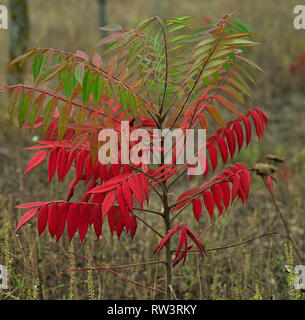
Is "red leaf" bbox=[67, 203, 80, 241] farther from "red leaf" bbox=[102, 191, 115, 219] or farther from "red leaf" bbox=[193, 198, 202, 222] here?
"red leaf" bbox=[193, 198, 202, 222]

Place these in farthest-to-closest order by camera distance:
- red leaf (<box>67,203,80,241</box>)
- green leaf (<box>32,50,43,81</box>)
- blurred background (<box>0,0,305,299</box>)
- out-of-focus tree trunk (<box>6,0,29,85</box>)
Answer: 1. out-of-focus tree trunk (<box>6,0,29,85</box>)
2. blurred background (<box>0,0,305,299</box>)
3. red leaf (<box>67,203,80,241</box>)
4. green leaf (<box>32,50,43,81</box>)

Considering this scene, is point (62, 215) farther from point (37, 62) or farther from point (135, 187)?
point (37, 62)

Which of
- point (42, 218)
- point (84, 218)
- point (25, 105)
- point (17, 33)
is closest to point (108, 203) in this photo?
point (84, 218)

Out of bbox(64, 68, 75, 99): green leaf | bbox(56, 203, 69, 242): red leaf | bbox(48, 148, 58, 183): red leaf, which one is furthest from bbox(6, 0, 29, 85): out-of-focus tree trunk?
bbox(64, 68, 75, 99): green leaf

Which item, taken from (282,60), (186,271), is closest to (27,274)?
(186,271)

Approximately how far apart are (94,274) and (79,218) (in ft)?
3.81

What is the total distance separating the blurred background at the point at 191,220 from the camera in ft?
8.70

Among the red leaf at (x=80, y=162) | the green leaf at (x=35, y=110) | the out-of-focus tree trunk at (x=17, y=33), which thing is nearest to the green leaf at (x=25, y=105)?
the green leaf at (x=35, y=110)

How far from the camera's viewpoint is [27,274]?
252 cm

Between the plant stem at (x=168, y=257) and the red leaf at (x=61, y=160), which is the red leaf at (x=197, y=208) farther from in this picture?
the red leaf at (x=61, y=160)

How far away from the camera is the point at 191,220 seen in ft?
11.0

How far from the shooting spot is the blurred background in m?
2.65

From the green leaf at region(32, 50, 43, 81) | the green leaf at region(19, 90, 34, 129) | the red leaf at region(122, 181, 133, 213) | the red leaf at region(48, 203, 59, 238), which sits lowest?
the red leaf at region(48, 203, 59, 238)

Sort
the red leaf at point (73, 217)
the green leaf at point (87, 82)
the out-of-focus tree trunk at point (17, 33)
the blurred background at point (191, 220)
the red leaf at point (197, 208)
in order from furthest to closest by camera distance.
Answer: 1. the out-of-focus tree trunk at point (17, 33)
2. the blurred background at point (191, 220)
3. the red leaf at point (197, 208)
4. the red leaf at point (73, 217)
5. the green leaf at point (87, 82)
